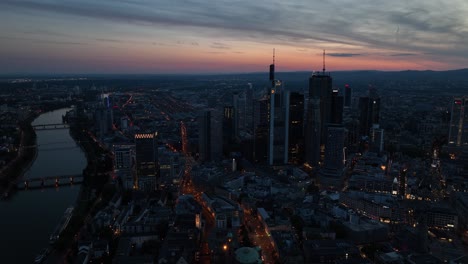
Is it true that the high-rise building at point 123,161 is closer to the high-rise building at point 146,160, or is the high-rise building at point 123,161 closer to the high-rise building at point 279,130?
the high-rise building at point 146,160

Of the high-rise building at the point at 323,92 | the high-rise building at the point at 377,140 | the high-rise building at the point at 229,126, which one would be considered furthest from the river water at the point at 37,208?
the high-rise building at the point at 377,140

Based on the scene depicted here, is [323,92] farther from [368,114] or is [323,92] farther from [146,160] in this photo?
[146,160]

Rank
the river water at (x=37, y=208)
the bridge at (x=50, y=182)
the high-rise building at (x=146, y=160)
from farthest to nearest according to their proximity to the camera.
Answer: the bridge at (x=50, y=182)
the high-rise building at (x=146, y=160)
the river water at (x=37, y=208)

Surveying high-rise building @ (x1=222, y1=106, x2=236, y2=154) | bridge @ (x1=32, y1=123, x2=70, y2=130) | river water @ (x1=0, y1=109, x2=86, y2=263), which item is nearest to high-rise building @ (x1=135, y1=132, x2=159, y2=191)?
river water @ (x1=0, y1=109, x2=86, y2=263)

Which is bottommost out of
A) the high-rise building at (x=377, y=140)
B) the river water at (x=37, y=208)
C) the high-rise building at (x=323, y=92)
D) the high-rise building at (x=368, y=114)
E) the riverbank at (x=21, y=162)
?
the river water at (x=37, y=208)

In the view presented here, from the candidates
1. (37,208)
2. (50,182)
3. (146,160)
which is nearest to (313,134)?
(146,160)
